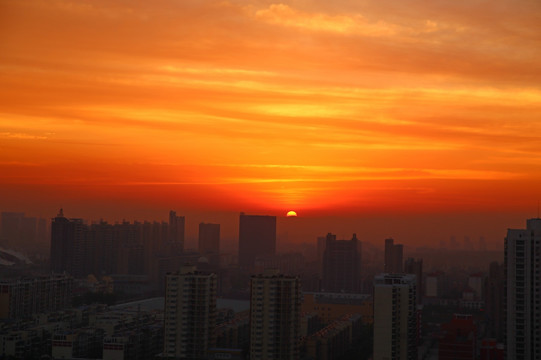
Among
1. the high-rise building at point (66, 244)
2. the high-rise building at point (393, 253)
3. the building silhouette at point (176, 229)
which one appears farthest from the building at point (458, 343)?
the building silhouette at point (176, 229)

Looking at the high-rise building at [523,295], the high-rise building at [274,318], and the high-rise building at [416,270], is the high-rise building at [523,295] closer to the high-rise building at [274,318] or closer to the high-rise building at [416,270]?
the high-rise building at [274,318]

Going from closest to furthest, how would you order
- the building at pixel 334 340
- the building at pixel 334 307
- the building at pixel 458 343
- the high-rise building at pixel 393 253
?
1. the building at pixel 458 343
2. the building at pixel 334 340
3. the building at pixel 334 307
4. the high-rise building at pixel 393 253

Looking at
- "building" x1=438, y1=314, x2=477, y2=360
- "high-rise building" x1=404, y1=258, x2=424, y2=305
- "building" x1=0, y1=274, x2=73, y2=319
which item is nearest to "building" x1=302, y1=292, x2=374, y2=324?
"high-rise building" x1=404, y1=258, x2=424, y2=305

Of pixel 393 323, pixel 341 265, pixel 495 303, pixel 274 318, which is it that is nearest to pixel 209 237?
pixel 341 265

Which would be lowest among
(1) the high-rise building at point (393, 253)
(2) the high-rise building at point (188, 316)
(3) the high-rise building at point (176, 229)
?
(2) the high-rise building at point (188, 316)

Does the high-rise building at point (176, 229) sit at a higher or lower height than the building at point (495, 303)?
higher

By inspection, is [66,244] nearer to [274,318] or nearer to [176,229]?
[176,229]

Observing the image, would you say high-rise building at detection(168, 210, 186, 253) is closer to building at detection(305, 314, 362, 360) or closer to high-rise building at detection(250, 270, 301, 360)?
building at detection(305, 314, 362, 360)
